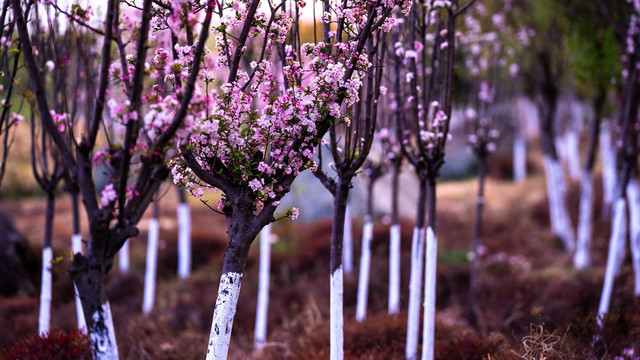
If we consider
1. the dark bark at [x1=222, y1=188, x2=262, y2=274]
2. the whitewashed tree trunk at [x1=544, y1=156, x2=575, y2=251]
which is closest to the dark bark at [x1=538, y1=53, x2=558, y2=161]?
the whitewashed tree trunk at [x1=544, y1=156, x2=575, y2=251]

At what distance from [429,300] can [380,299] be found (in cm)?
433

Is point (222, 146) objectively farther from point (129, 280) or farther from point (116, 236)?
point (129, 280)

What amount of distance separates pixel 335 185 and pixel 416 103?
1.63 metres

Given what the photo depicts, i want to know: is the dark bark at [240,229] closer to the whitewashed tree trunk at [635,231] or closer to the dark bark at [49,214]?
the dark bark at [49,214]

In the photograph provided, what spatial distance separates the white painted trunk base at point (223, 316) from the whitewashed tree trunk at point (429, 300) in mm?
2233

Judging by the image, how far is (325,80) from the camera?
3.60 m

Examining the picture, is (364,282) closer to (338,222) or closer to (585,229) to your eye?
(338,222)

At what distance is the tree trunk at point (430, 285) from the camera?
499cm

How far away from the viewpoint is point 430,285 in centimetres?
521

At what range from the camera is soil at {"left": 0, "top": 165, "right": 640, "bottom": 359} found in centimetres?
569

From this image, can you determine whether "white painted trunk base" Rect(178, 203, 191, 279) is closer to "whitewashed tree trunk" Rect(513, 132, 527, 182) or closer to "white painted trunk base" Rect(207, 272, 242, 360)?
"white painted trunk base" Rect(207, 272, 242, 360)

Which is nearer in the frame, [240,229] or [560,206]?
[240,229]

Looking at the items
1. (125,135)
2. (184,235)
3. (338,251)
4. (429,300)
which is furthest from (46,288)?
(429,300)

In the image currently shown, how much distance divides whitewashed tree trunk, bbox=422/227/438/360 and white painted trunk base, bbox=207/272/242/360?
7.33ft
